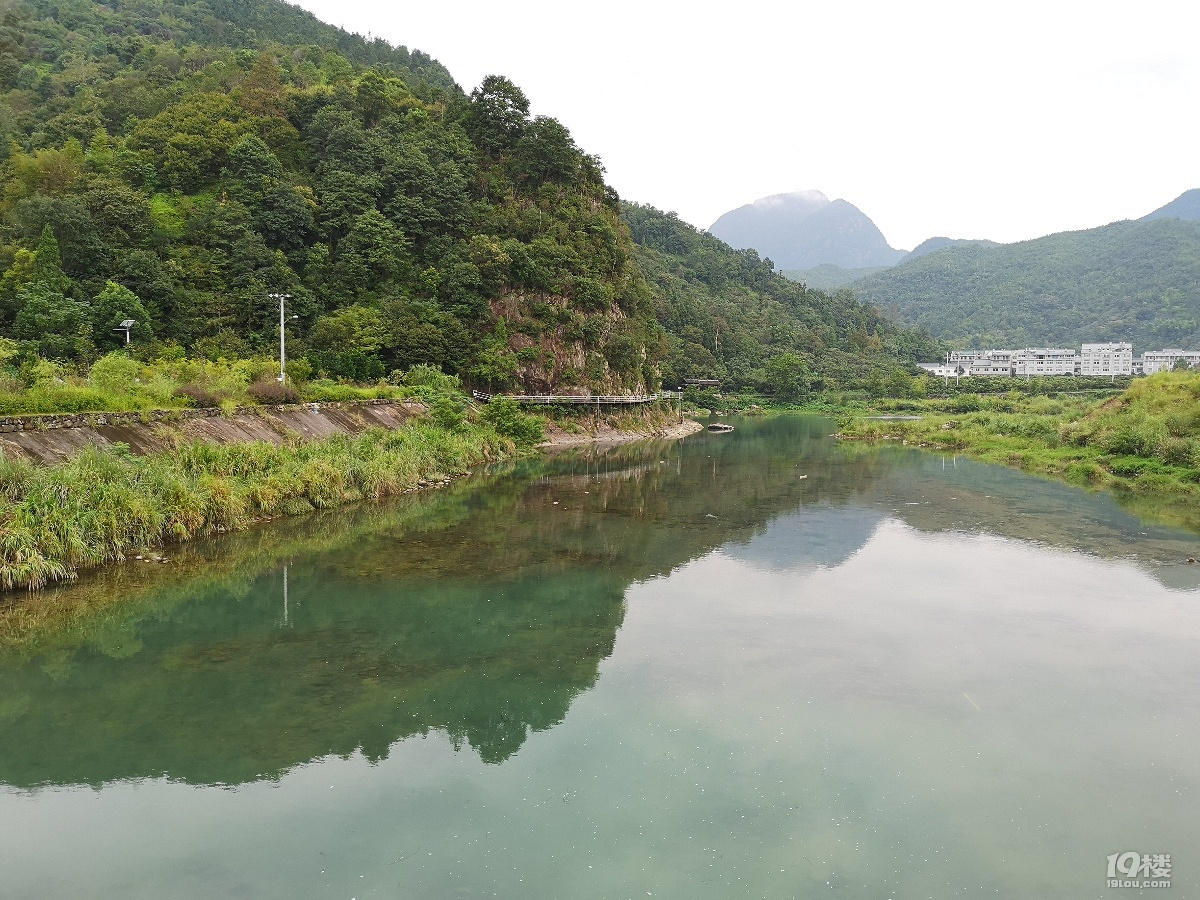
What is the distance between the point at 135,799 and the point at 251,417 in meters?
20.5

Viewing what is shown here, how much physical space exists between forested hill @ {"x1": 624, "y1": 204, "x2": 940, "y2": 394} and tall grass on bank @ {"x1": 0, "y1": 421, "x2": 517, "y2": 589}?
2608 inches

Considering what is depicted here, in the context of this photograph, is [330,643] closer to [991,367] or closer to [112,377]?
[112,377]

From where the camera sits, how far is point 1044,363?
128 m

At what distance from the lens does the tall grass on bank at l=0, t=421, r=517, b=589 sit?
1510 cm

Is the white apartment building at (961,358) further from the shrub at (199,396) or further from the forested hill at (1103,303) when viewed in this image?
the shrub at (199,396)

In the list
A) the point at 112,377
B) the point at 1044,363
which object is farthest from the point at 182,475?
the point at 1044,363

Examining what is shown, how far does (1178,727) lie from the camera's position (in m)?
10.5

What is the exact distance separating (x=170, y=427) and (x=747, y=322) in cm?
10773

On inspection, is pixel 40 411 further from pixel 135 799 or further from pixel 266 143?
pixel 266 143

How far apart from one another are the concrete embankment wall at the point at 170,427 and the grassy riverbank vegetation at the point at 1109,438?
34.1m

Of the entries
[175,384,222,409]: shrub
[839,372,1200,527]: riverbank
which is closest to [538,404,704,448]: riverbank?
[839,372,1200,527]: riverbank

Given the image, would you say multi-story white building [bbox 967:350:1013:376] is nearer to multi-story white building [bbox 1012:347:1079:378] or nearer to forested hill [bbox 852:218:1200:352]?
multi-story white building [bbox 1012:347:1079:378]

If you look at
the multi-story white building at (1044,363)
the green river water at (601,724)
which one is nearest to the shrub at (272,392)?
the green river water at (601,724)

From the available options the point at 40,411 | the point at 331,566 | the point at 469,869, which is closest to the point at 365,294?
the point at 40,411
